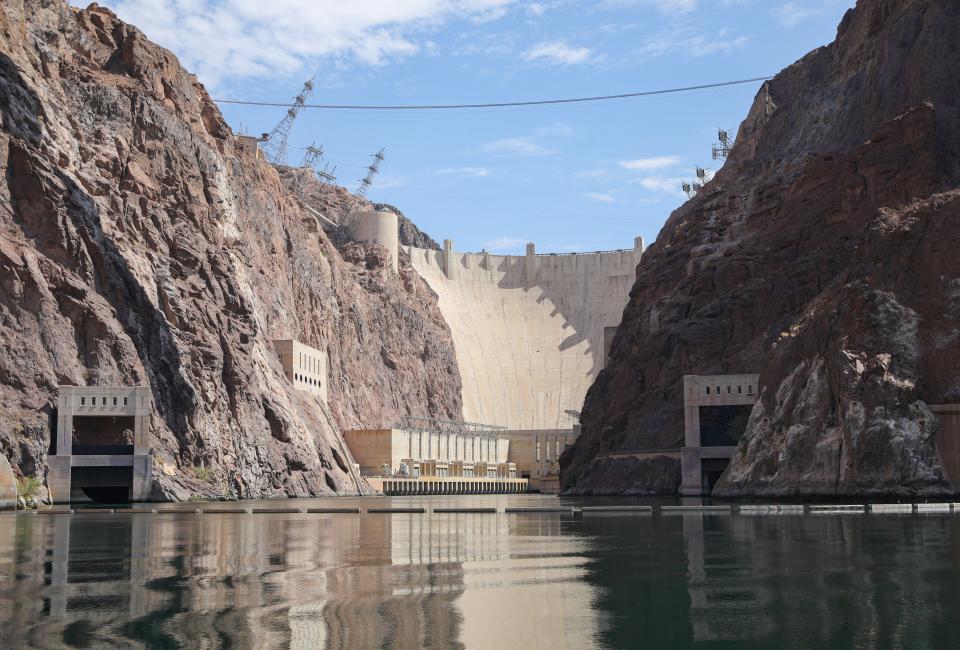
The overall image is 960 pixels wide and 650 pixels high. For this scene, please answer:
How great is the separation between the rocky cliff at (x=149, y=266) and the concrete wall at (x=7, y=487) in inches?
211

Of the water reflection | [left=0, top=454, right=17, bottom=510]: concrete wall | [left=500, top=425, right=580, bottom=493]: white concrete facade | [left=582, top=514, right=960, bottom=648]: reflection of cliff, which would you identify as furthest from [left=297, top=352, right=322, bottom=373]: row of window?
[left=582, top=514, right=960, bottom=648]: reflection of cliff

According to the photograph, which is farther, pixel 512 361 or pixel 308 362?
pixel 512 361

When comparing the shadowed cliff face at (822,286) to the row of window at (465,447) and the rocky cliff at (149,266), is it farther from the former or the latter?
the row of window at (465,447)

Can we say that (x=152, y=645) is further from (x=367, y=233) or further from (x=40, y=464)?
(x=367, y=233)

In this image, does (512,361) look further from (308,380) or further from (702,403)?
(702,403)

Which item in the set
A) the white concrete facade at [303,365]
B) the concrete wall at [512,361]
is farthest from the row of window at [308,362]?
the concrete wall at [512,361]

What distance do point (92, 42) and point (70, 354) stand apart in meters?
36.1

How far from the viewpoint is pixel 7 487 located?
67.6 meters

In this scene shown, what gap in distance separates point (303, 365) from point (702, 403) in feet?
157

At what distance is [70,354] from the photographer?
82.3 metres

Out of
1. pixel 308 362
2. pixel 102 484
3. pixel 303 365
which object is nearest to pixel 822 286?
pixel 102 484

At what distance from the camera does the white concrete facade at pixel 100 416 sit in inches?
3017

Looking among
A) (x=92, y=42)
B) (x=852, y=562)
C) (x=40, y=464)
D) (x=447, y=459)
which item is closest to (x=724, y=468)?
(x=40, y=464)

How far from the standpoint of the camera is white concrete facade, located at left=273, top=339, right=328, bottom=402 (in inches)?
4540
